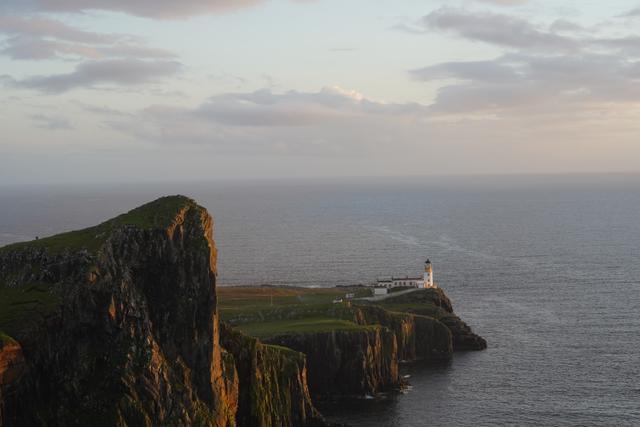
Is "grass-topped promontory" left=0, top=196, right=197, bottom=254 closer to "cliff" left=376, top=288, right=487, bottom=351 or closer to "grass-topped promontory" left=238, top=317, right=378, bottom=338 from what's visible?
"grass-topped promontory" left=238, top=317, right=378, bottom=338

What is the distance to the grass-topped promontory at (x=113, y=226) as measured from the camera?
75.4 metres

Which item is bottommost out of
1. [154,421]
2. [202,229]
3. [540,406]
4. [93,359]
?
[540,406]

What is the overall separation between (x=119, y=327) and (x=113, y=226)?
1167 cm

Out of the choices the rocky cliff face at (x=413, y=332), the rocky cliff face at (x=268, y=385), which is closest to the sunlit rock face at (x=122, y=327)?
the rocky cliff face at (x=268, y=385)

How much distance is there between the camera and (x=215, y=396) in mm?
75688

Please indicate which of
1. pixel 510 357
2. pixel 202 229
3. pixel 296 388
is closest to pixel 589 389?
pixel 510 357

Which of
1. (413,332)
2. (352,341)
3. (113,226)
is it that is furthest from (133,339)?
(413,332)

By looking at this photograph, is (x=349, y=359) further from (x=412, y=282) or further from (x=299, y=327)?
(x=412, y=282)

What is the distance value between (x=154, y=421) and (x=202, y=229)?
19.0 m

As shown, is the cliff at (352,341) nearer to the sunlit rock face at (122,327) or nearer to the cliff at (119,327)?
the cliff at (119,327)

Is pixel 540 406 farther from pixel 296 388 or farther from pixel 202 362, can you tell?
pixel 202 362

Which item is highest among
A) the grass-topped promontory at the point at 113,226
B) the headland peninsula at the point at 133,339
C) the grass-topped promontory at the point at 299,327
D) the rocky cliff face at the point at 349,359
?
the grass-topped promontory at the point at 113,226

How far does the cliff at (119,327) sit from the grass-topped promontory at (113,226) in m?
0.13

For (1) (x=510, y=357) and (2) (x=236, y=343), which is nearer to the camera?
(2) (x=236, y=343)
